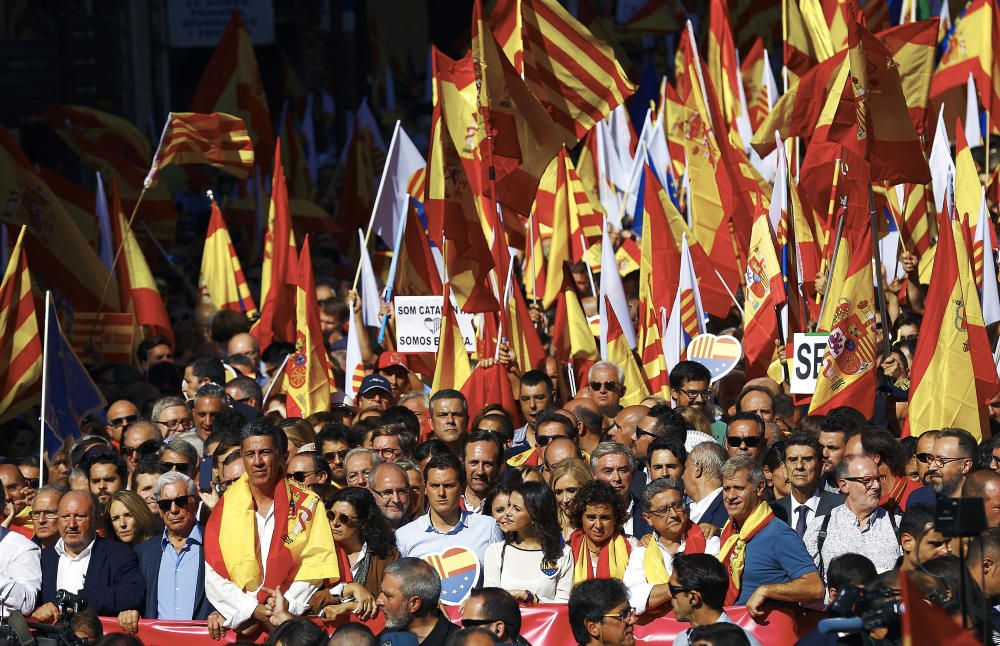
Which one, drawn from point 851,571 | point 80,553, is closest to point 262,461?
point 80,553

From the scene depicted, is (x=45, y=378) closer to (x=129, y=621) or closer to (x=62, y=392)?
(x=62, y=392)

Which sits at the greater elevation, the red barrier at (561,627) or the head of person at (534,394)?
the head of person at (534,394)

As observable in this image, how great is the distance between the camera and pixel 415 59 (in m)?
32.2

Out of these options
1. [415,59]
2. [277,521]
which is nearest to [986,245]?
[277,521]

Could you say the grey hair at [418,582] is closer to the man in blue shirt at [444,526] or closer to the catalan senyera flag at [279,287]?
the man in blue shirt at [444,526]

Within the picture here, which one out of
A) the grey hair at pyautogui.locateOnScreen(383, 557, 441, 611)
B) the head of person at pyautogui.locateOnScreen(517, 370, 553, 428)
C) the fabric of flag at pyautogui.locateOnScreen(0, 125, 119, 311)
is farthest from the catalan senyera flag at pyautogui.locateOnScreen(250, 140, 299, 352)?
the grey hair at pyautogui.locateOnScreen(383, 557, 441, 611)

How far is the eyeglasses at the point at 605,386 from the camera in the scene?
1038 centimetres

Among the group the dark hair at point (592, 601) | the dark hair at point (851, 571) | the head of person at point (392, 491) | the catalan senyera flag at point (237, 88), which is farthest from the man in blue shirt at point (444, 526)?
the catalan senyera flag at point (237, 88)

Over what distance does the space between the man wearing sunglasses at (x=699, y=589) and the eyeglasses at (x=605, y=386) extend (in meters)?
4.00

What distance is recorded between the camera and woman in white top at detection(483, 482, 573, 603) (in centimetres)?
749

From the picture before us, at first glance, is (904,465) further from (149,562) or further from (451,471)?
(149,562)

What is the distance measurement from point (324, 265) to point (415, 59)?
16718 mm

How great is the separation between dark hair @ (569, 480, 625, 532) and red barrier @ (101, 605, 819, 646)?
423mm

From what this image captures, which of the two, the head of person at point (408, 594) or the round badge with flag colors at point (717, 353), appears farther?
the round badge with flag colors at point (717, 353)
